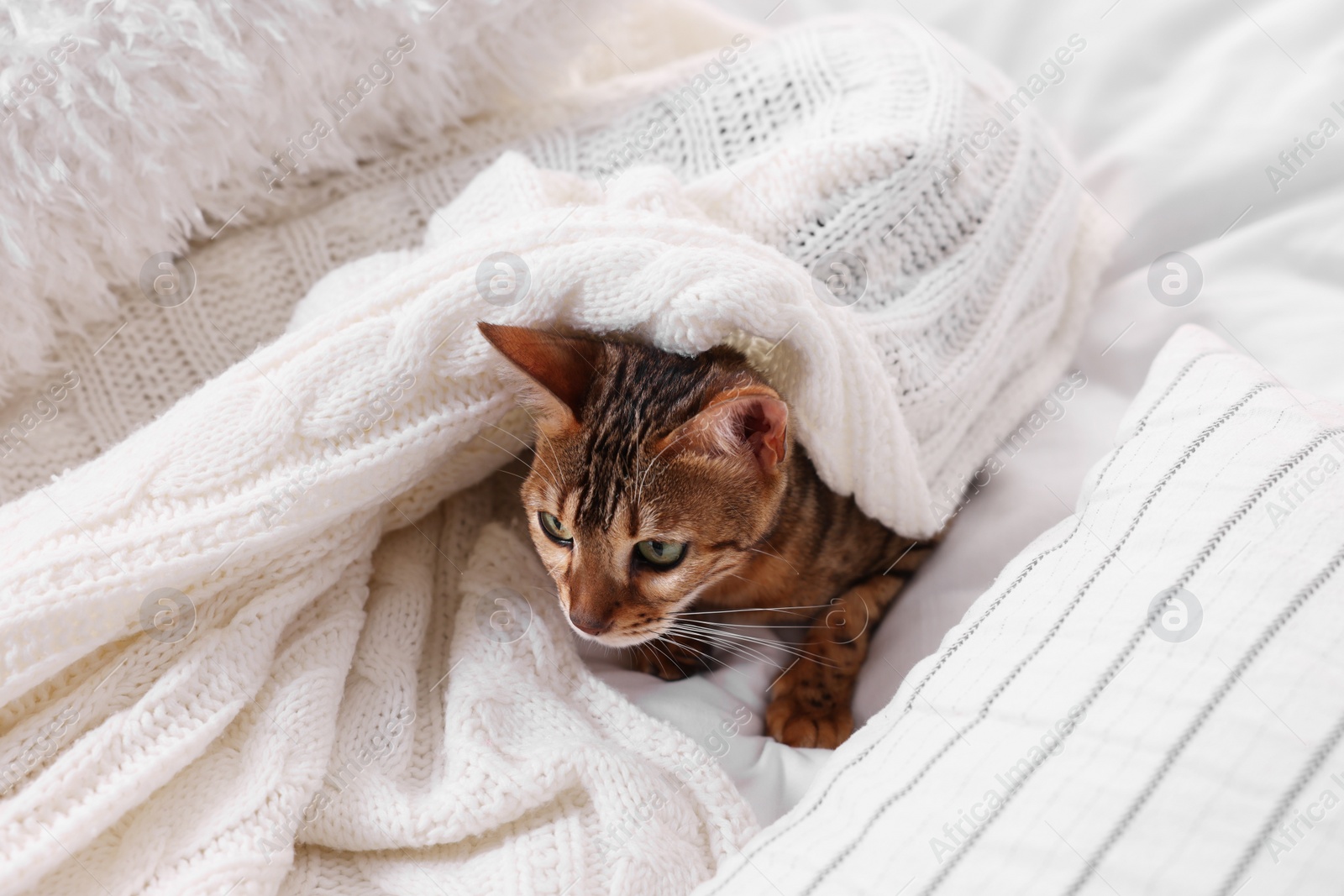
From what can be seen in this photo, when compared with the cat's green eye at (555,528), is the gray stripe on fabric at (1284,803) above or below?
above

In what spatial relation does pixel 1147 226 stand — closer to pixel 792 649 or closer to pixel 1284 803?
pixel 792 649

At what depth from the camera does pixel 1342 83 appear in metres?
1.25

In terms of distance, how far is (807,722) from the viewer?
1.10m

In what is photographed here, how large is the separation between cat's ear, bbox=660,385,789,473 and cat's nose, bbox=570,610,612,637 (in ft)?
0.71

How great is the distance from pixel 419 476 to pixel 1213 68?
136 centimetres

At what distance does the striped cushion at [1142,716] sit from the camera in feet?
2.11

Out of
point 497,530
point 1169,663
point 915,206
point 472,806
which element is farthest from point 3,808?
point 915,206

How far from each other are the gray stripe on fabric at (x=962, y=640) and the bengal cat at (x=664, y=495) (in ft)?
0.83

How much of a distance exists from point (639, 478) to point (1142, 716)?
1.75 ft
